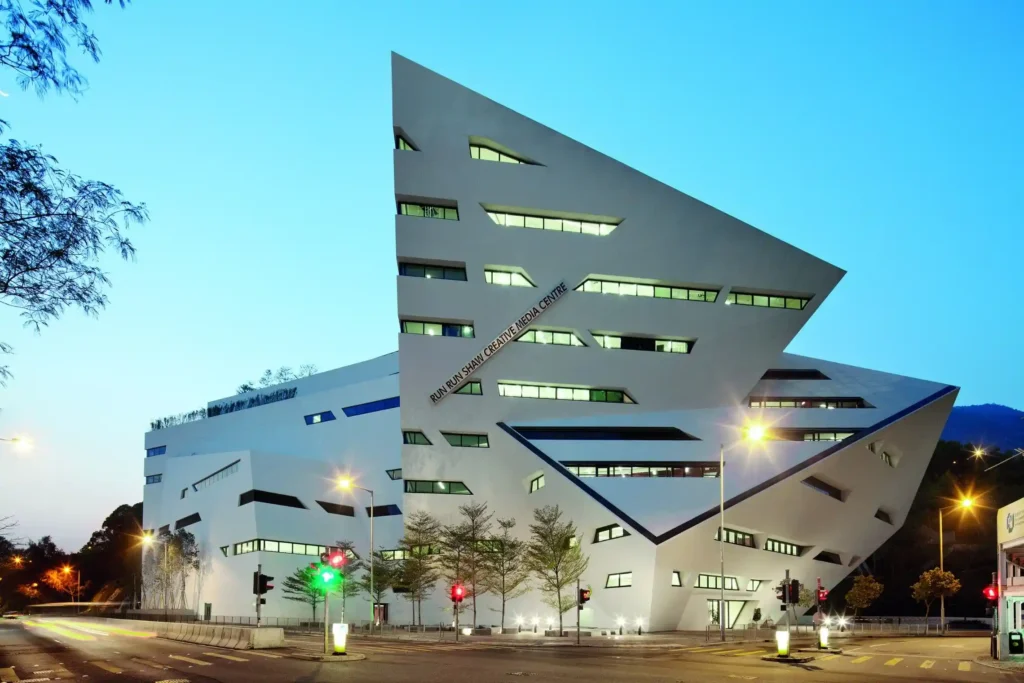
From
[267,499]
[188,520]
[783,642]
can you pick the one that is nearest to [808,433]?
[783,642]

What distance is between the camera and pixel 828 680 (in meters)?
21.3

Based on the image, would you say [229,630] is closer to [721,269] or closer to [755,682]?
[755,682]

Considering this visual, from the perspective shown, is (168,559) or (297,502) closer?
(297,502)

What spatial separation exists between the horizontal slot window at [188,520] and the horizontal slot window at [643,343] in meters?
41.3

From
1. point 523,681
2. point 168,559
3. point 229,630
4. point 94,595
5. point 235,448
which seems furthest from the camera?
point 94,595

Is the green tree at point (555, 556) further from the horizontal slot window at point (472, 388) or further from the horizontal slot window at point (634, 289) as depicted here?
the horizontal slot window at point (634, 289)

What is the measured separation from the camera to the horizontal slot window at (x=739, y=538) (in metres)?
57.4

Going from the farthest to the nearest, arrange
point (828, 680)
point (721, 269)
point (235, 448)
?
point (235, 448)
point (721, 269)
point (828, 680)

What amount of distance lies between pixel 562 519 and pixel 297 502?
85.3 ft

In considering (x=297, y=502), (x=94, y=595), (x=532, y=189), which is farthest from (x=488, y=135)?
(x=94, y=595)

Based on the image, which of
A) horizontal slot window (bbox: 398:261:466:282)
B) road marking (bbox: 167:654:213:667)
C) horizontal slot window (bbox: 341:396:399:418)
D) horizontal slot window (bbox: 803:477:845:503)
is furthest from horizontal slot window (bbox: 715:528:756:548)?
road marking (bbox: 167:654:213:667)

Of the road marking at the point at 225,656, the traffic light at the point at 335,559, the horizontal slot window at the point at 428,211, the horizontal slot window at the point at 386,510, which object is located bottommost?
the road marking at the point at 225,656

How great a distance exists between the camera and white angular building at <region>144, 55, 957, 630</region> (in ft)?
195

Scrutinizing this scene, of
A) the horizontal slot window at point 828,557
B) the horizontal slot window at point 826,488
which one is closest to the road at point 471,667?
the horizontal slot window at point 826,488
